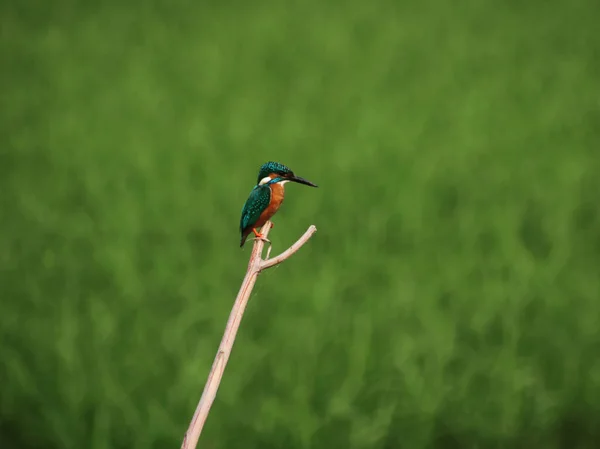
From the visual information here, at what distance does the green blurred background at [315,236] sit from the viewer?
264 centimetres

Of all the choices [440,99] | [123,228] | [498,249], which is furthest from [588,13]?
[123,228]

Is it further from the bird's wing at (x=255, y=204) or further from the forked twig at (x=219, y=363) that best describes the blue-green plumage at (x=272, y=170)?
the forked twig at (x=219, y=363)

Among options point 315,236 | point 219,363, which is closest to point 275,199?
point 219,363

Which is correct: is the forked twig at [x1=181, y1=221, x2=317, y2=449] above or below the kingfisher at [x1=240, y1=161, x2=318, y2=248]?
below

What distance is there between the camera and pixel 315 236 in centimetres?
345

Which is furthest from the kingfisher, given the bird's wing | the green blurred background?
the green blurred background

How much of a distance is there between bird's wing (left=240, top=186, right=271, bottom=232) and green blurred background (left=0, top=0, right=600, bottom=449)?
5.07 feet

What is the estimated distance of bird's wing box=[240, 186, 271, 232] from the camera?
3.50 feet

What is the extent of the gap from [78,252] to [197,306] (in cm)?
72

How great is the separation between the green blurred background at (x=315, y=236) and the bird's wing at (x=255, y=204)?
154cm

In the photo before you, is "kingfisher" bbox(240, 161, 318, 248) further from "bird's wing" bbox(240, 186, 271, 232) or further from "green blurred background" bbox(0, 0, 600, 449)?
"green blurred background" bbox(0, 0, 600, 449)

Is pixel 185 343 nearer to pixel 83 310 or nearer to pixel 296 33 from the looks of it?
pixel 83 310

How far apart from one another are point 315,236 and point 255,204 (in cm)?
235

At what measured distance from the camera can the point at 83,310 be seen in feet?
9.73
